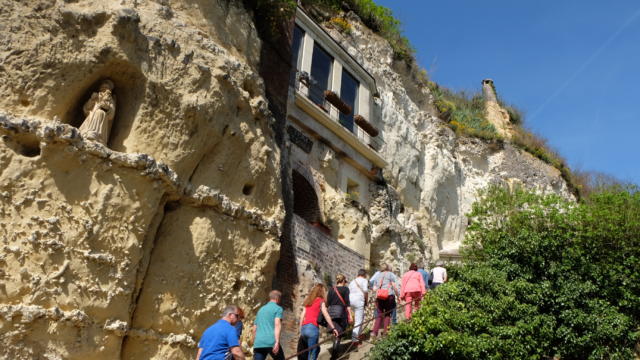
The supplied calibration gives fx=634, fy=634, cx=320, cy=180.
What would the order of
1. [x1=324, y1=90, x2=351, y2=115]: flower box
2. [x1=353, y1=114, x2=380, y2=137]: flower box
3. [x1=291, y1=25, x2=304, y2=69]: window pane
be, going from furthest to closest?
[x1=353, y1=114, x2=380, y2=137]: flower box, [x1=324, y1=90, x2=351, y2=115]: flower box, [x1=291, y1=25, x2=304, y2=69]: window pane

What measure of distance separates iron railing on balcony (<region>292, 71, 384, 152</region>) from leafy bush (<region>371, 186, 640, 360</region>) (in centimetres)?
418

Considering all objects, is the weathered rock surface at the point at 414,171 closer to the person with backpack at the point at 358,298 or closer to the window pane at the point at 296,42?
the window pane at the point at 296,42

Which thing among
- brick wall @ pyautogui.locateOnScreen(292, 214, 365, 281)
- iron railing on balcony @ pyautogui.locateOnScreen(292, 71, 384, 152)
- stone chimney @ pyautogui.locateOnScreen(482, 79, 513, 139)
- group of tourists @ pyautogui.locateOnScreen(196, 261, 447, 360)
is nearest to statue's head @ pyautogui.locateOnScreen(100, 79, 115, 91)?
group of tourists @ pyautogui.locateOnScreen(196, 261, 447, 360)

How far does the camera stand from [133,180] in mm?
Result: 9461

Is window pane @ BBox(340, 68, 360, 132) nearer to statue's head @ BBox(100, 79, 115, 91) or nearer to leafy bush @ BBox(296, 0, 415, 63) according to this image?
leafy bush @ BBox(296, 0, 415, 63)

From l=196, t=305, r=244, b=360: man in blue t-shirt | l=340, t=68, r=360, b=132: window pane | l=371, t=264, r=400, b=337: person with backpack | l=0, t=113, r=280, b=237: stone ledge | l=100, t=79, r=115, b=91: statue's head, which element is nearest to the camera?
l=196, t=305, r=244, b=360: man in blue t-shirt

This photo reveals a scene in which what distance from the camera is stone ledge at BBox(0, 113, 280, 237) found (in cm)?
864

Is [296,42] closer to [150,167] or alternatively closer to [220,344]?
[150,167]

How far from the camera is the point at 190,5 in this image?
38.2ft

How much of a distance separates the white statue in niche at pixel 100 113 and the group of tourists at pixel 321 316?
11.2 feet

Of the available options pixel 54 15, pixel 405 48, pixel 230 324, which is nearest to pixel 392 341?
pixel 230 324

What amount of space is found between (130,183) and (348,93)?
33.9ft

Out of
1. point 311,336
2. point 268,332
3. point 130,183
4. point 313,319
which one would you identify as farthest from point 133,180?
point 311,336

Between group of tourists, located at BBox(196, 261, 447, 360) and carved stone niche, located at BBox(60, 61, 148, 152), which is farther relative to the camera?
carved stone niche, located at BBox(60, 61, 148, 152)
